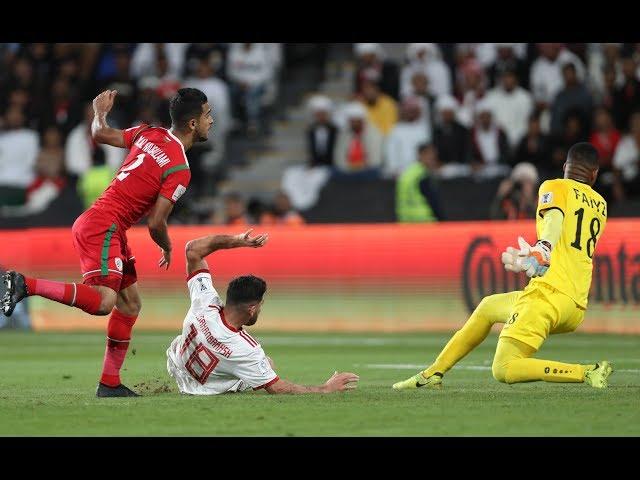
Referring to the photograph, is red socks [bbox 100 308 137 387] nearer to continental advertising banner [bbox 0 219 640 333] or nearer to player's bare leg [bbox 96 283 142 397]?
player's bare leg [bbox 96 283 142 397]

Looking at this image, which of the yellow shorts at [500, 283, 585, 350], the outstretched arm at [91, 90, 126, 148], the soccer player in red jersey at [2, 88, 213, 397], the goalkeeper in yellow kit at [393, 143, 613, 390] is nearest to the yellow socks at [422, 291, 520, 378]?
the goalkeeper in yellow kit at [393, 143, 613, 390]

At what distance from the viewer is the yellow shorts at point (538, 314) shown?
957cm

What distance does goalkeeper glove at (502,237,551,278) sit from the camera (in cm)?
904

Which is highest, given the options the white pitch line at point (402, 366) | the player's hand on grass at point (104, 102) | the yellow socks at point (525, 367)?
the player's hand on grass at point (104, 102)

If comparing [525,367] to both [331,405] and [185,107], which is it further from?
[185,107]

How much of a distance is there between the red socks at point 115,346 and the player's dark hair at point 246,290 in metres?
0.95

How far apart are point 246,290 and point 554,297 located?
7.12 feet

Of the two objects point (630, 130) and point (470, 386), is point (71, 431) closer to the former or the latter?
point (470, 386)

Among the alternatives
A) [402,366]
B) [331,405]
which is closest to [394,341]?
[402,366]

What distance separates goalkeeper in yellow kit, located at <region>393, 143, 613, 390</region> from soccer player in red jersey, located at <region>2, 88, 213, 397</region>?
7.74 ft

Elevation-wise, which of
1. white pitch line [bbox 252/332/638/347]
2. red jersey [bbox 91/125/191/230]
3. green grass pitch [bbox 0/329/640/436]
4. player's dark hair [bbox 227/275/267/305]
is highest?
red jersey [bbox 91/125/191/230]

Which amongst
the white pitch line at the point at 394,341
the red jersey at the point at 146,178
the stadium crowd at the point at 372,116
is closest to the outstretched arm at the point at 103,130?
the red jersey at the point at 146,178

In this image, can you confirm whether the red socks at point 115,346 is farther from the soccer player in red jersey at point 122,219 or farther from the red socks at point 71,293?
the red socks at point 71,293

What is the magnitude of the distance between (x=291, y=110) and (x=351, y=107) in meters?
2.54
